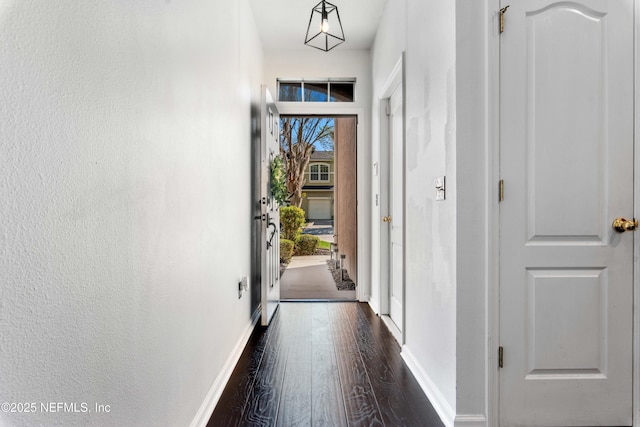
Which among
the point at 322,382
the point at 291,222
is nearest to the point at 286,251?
the point at 291,222

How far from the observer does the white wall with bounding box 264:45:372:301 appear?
4359mm

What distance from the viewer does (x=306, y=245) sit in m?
9.25

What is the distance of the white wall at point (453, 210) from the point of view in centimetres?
181

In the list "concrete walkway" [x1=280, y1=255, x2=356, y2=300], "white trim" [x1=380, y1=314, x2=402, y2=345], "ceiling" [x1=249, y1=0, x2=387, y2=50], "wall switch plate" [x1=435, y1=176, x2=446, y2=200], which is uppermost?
"ceiling" [x1=249, y1=0, x2=387, y2=50]

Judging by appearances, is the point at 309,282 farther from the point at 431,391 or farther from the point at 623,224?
the point at 623,224

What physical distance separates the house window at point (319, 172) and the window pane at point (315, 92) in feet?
42.5

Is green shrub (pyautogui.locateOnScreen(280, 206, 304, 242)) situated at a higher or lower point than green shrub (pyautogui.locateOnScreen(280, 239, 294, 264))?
higher

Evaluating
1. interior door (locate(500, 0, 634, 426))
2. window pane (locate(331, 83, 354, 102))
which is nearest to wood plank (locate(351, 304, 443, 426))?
interior door (locate(500, 0, 634, 426))

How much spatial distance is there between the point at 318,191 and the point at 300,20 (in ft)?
45.3

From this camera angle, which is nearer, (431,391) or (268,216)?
(431,391)

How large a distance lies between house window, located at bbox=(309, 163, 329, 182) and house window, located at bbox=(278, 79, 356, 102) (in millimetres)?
A: 12948

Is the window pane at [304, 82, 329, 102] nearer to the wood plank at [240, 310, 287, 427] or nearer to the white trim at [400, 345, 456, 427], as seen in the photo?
the wood plank at [240, 310, 287, 427]

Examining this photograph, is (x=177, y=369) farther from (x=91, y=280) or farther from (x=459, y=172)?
(x=459, y=172)

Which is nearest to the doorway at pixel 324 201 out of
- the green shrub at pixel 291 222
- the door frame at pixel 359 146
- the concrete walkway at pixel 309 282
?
the concrete walkway at pixel 309 282
